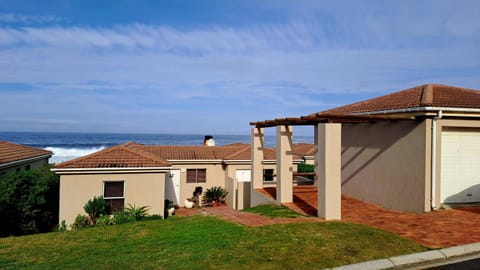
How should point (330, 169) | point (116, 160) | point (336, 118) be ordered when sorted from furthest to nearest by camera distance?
point (116, 160) < point (336, 118) < point (330, 169)

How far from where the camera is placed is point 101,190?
15.3 metres

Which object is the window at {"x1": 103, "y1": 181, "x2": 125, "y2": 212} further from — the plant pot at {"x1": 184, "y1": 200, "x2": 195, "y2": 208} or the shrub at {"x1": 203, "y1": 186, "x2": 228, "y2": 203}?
the shrub at {"x1": 203, "y1": 186, "x2": 228, "y2": 203}

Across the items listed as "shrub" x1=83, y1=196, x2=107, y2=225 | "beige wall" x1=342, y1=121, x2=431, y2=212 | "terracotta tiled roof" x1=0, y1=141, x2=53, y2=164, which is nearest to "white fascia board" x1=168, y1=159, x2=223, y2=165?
"shrub" x1=83, y1=196, x2=107, y2=225

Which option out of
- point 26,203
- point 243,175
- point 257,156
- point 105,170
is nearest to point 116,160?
point 105,170

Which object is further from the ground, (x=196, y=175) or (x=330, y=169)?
(x=330, y=169)

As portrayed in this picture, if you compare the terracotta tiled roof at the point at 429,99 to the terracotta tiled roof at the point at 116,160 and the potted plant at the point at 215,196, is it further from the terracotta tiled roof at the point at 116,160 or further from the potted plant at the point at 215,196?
the potted plant at the point at 215,196

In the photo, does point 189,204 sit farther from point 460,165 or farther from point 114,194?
point 460,165

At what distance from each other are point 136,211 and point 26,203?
4375 mm

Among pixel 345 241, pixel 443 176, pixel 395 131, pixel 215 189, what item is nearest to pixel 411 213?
pixel 443 176

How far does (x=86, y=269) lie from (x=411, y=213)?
8.92m

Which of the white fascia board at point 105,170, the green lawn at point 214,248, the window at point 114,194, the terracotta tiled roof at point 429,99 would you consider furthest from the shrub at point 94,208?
the terracotta tiled roof at point 429,99

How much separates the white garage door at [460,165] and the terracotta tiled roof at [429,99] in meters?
0.86

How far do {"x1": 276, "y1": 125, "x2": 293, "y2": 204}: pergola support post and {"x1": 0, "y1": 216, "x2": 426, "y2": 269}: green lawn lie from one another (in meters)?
3.66

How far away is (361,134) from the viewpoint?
12422mm
